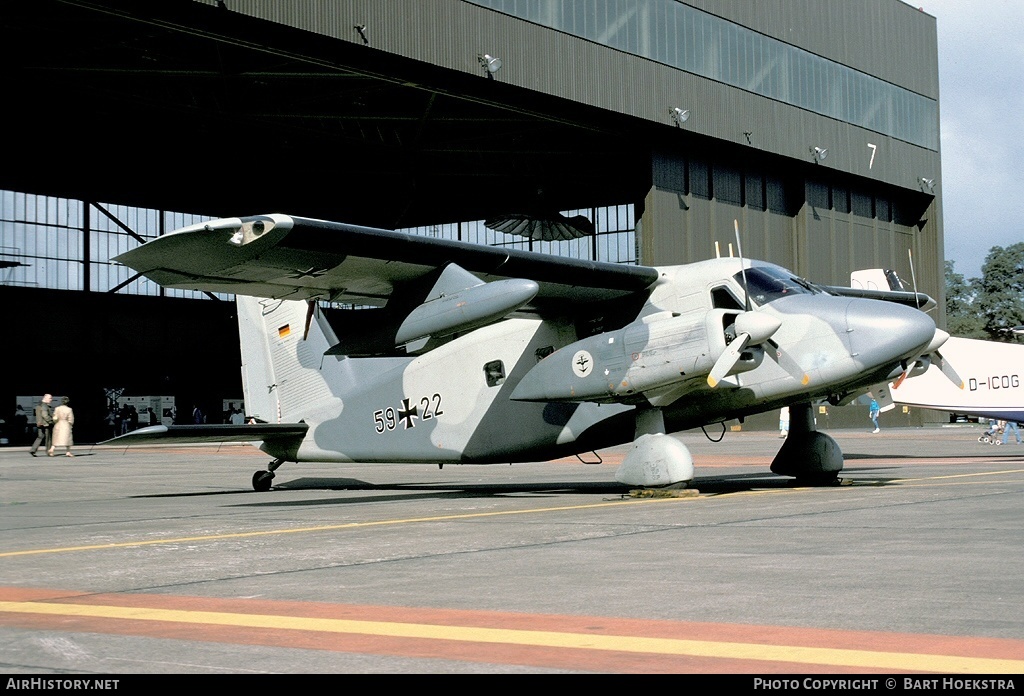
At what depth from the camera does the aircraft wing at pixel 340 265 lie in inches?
543

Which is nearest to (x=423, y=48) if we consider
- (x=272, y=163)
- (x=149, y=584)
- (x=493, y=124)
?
(x=493, y=124)

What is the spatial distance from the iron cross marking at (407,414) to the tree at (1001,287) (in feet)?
405

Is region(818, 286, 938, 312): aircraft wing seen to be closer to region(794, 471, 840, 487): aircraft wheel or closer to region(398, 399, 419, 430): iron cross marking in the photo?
region(794, 471, 840, 487): aircraft wheel

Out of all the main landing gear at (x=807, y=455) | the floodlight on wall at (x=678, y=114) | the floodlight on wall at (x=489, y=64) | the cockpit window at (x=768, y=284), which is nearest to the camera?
the cockpit window at (x=768, y=284)

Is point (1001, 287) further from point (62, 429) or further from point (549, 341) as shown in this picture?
point (549, 341)

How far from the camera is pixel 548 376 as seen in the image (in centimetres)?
1633

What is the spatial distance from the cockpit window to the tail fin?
776cm

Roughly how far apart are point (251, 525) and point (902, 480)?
1134cm

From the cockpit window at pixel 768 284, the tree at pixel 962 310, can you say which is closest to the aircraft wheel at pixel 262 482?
the cockpit window at pixel 768 284

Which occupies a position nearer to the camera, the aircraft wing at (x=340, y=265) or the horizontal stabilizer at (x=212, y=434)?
the aircraft wing at (x=340, y=265)

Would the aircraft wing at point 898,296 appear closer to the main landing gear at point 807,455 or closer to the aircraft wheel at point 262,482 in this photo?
the main landing gear at point 807,455

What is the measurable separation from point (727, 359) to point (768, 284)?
1894 millimetres

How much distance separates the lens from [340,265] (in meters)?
15.5

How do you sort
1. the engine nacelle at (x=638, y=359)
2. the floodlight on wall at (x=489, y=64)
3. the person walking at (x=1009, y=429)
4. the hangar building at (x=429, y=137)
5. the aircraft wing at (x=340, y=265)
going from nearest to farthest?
1. the aircraft wing at (x=340, y=265)
2. the engine nacelle at (x=638, y=359)
3. the hangar building at (x=429, y=137)
4. the person walking at (x=1009, y=429)
5. the floodlight on wall at (x=489, y=64)
